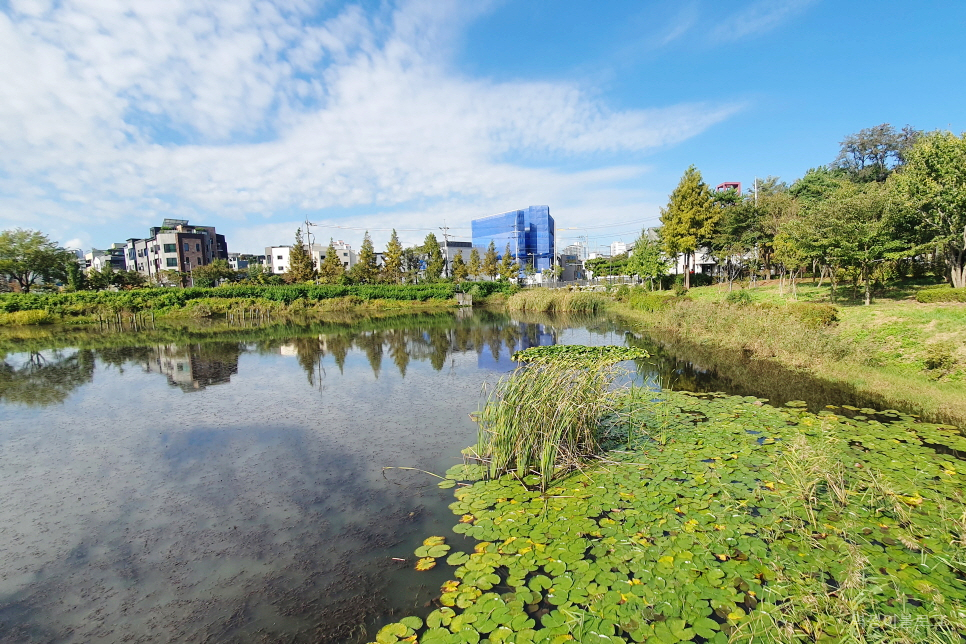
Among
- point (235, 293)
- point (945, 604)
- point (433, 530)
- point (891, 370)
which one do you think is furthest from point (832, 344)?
point (235, 293)

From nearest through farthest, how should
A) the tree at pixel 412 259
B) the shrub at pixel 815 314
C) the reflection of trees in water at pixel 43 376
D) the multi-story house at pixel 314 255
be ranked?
the reflection of trees in water at pixel 43 376, the shrub at pixel 815 314, the tree at pixel 412 259, the multi-story house at pixel 314 255

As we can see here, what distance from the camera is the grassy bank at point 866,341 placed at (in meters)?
8.66

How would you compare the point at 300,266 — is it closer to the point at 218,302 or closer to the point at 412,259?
the point at 218,302

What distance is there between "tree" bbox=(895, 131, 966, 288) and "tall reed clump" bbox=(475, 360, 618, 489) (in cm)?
1653

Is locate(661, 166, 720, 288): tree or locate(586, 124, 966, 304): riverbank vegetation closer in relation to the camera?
locate(586, 124, 966, 304): riverbank vegetation

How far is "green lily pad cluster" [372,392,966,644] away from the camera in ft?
11.1

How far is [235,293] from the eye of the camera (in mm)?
35562

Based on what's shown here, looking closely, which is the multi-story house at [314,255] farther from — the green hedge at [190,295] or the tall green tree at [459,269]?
the green hedge at [190,295]

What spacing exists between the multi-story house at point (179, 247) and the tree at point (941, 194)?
69.6 meters

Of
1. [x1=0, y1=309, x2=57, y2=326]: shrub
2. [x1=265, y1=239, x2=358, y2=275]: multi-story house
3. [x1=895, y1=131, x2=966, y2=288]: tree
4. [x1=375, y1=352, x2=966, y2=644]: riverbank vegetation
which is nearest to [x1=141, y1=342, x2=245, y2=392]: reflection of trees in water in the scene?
[x1=375, y1=352, x2=966, y2=644]: riverbank vegetation

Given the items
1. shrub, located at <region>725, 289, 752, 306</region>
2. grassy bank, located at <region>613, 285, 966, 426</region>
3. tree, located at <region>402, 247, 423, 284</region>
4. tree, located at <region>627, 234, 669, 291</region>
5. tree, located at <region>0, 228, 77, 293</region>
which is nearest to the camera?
grassy bank, located at <region>613, 285, 966, 426</region>

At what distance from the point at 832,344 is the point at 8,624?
1479 cm

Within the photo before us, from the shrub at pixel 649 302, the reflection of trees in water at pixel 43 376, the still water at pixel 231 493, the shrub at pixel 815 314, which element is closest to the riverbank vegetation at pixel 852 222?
the shrub at pixel 815 314

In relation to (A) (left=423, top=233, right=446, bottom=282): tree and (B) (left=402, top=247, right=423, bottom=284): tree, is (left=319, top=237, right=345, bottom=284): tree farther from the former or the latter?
(B) (left=402, top=247, right=423, bottom=284): tree
